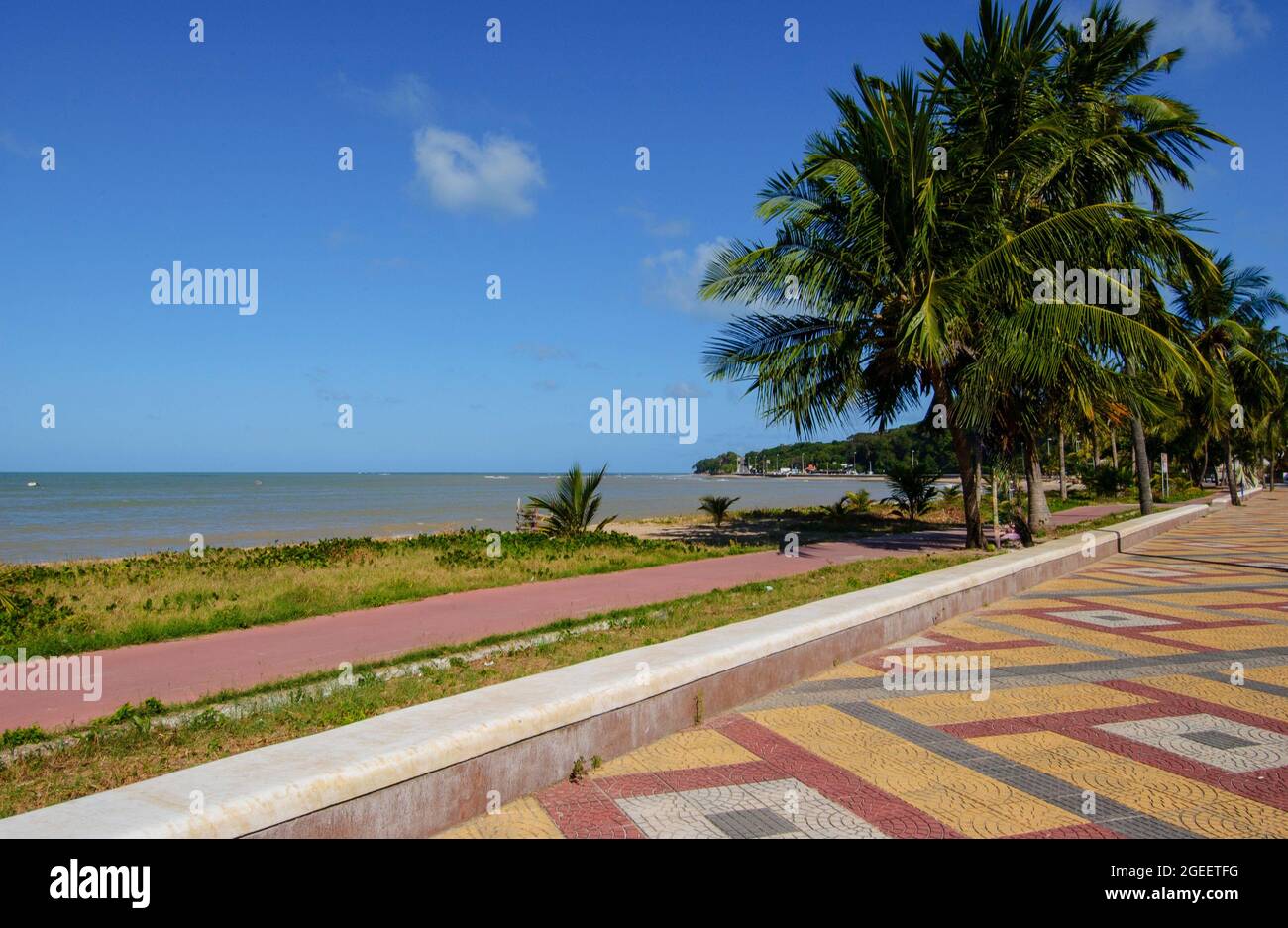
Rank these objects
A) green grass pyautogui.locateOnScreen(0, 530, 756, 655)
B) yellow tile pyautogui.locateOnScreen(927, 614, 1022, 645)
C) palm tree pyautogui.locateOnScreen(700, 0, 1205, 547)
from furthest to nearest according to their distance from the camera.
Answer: palm tree pyautogui.locateOnScreen(700, 0, 1205, 547), green grass pyautogui.locateOnScreen(0, 530, 756, 655), yellow tile pyautogui.locateOnScreen(927, 614, 1022, 645)

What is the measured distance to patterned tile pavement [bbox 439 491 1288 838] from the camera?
2873mm

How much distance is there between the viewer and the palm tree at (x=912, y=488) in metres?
21.1

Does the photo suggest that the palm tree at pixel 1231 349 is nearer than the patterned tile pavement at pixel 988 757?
No

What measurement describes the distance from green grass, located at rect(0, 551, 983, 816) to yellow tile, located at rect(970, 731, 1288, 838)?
2610 mm

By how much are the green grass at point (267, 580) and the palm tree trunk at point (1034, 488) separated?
5256 mm

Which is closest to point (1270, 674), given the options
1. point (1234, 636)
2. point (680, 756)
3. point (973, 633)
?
point (1234, 636)

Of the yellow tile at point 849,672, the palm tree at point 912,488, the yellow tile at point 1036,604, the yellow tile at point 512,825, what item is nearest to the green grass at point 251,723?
the yellow tile at point 849,672

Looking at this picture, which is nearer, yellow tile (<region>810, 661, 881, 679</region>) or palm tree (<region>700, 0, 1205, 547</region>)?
yellow tile (<region>810, 661, 881, 679</region>)

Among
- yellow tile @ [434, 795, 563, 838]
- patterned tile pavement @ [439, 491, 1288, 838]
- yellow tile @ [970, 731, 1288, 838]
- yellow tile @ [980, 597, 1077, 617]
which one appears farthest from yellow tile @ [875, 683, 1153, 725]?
yellow tile @ [980, 597, 1077, 617]

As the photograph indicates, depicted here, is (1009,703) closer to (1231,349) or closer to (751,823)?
(751,823)

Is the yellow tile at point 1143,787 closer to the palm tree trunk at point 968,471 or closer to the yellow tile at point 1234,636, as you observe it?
the yellow tile at point 1234,636

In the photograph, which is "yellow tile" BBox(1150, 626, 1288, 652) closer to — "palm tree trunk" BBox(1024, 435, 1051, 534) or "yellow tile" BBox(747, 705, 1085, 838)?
"yellow tile" BBox(747, 705, 1085, 838)

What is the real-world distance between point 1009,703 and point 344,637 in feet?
16.9

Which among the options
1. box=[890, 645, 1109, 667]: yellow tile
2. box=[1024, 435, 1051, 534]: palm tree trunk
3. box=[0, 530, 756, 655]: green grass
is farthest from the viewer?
box=[1024, 435, 1051, 534]: palm tree trunk
